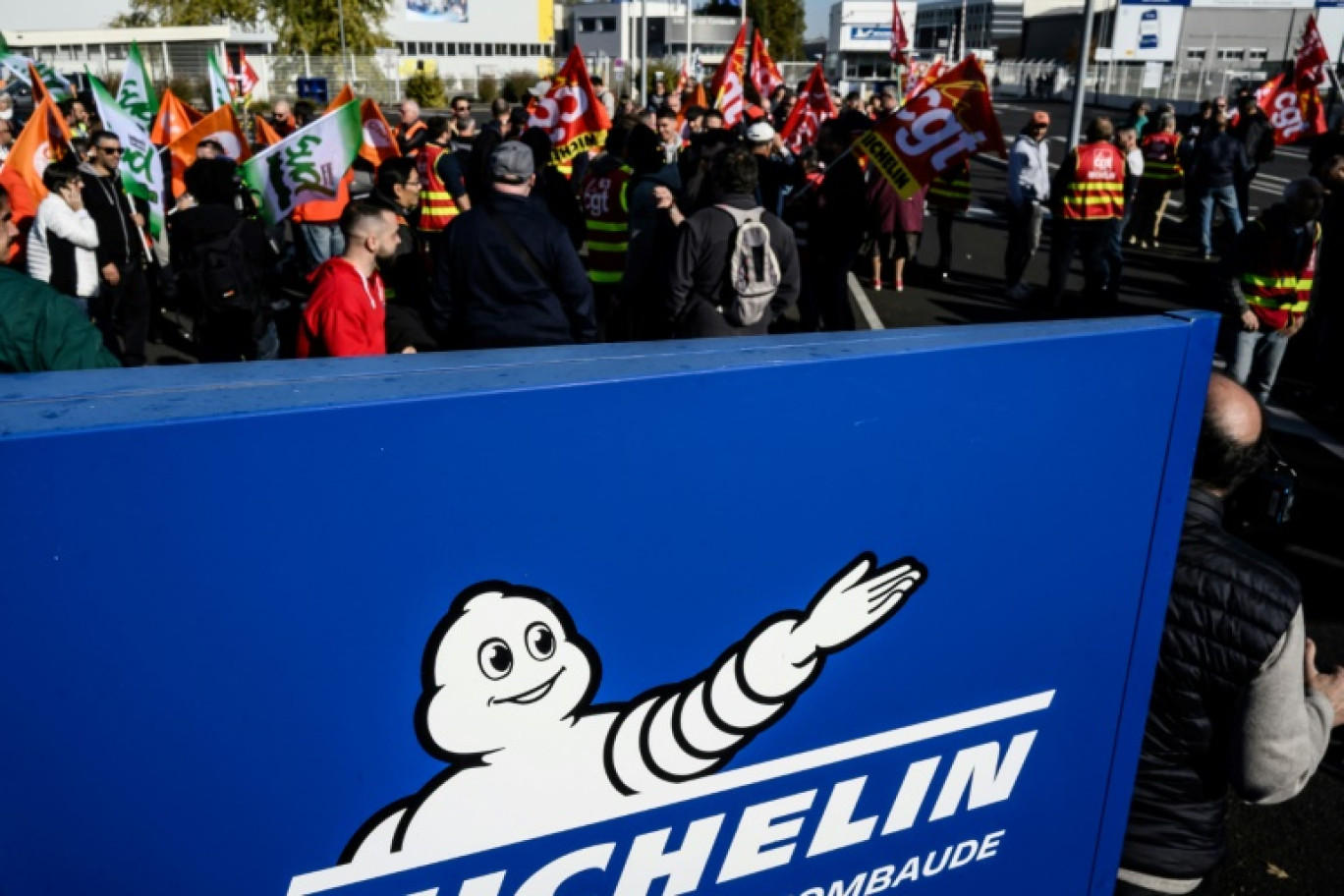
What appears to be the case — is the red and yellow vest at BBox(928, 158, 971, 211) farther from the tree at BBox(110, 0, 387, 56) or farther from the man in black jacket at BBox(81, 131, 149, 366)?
the tree at BBox(110, 0, 387, 56)

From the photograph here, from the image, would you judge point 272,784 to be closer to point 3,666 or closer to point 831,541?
point 3,666

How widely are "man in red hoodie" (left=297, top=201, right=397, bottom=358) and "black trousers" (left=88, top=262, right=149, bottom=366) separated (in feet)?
11.8

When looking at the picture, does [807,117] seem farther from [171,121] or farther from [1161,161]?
[171,121]

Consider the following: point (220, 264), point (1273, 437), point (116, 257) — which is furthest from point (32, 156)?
point (1273, 437)

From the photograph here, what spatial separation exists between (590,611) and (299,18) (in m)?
59.1

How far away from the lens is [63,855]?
1.09m

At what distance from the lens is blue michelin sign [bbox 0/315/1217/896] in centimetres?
105

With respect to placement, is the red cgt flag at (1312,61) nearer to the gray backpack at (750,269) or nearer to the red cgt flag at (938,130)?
the red cgt flag at (938,130)

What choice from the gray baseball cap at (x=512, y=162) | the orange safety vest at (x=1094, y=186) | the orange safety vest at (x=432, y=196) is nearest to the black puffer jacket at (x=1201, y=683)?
the gray baseball cap at (x=512, y=162)

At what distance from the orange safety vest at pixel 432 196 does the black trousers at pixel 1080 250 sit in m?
5.54

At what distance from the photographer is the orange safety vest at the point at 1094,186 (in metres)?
9.20

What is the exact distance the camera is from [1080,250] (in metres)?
9.83

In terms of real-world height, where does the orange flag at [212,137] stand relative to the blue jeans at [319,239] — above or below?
above

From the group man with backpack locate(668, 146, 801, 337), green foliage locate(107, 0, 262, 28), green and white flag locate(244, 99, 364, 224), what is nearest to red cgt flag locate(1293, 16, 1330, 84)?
man with backpack locate(668, 146, 801, 337)
